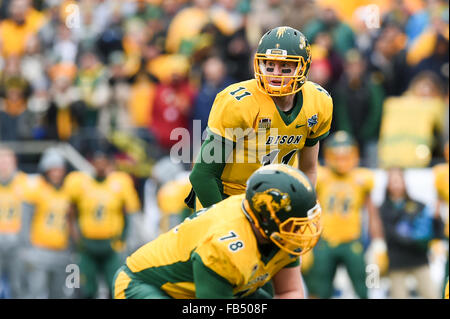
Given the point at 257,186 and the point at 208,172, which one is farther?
the point at 208,172

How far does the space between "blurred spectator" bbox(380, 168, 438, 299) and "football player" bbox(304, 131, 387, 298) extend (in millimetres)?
133

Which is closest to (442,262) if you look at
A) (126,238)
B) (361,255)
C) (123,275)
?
(361,255)

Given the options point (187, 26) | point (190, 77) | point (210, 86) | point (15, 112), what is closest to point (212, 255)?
point (210, 86)

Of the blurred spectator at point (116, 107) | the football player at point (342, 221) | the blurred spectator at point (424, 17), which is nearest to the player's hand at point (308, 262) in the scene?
the football player at point (342, 221)

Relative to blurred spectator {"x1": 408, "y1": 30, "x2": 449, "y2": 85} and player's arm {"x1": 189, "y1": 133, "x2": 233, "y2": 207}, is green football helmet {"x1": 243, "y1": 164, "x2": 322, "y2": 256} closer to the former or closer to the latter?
player's arm {"x1": 189, "y1": 133, "x2": 233, "y2": 207}

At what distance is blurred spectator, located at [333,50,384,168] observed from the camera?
12852mm

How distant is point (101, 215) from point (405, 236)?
151 inches

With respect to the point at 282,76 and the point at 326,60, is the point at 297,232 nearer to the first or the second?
the point at 282,76

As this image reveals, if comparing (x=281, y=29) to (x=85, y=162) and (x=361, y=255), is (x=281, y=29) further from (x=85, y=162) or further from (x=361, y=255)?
(x=85, y=162)

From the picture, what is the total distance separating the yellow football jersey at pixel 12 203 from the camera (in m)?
13.3

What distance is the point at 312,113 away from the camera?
7113 millimetres

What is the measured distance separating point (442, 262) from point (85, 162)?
4.80 meters

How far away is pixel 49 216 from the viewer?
43.6 ft

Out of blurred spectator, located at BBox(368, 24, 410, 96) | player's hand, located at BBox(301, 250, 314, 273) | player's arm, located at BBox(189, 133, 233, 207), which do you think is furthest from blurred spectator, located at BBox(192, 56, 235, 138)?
player's arm, located at BBox(189, 133, 233, 207)
